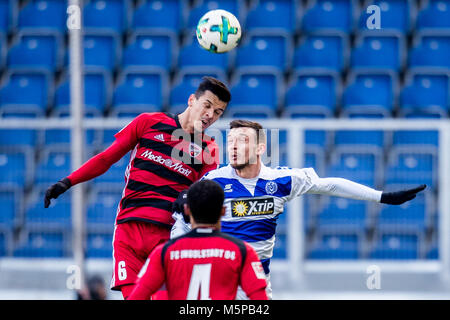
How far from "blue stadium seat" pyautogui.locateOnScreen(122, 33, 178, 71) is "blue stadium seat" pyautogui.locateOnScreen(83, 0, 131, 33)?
0.48 metres

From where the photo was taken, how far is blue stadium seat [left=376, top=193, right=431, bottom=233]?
8.78 meters

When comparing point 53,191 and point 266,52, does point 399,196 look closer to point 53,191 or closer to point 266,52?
point 53,191

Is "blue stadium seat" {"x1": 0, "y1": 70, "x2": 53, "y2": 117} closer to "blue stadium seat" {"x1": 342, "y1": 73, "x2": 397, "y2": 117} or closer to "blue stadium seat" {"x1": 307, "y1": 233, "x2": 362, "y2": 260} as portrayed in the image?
"blue stadium seat" {"x1": 342, "y1": 73, "x2": 397, "y2": 117}

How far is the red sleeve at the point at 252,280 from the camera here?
423cm

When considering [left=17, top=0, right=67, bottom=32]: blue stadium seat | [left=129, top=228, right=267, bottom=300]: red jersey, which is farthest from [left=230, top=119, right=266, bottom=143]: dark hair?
[left=17, top=0, right=67, bottom=32]: blue stadium seat

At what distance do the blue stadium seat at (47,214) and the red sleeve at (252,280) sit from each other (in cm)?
486

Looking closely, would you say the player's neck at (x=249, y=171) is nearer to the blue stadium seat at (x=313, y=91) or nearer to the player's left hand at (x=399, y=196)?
the player's left hand at (x=399, y=196)

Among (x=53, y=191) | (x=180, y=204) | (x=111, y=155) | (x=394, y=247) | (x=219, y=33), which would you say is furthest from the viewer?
(x=394, y=247)

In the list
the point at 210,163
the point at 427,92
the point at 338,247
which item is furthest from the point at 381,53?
the point at 210,163

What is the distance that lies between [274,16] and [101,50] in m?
2.60

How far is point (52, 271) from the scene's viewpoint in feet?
28.3

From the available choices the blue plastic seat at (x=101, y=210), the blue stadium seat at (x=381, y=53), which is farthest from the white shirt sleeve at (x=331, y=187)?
the blue stadium seat at (x=381, y=53)

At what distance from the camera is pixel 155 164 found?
590cm

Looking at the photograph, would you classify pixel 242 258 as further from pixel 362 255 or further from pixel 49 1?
pixel 49 1
